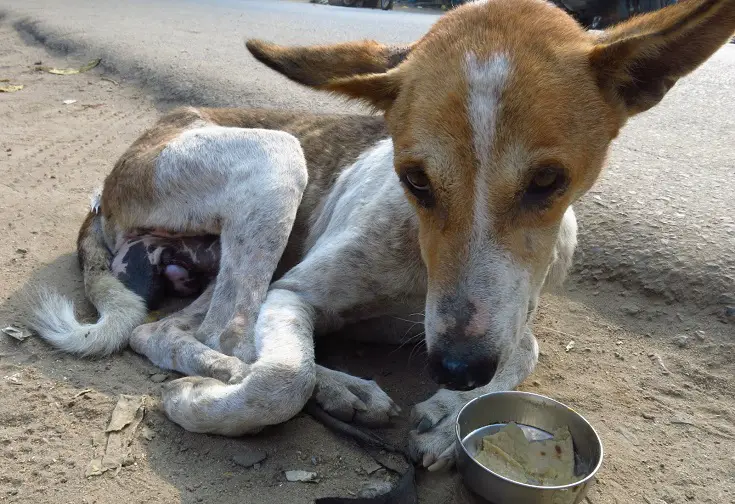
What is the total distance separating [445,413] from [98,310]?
6.01 feet

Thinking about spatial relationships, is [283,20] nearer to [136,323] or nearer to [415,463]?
[136,323]

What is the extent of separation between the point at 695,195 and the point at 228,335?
9.20 ft

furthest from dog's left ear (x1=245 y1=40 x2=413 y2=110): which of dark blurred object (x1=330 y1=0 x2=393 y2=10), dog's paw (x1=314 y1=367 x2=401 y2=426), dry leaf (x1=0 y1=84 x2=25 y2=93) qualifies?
dark blurred object (x1=330 y1=0 x2=393 y2=10)

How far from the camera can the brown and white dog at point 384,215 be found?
241 centimetres

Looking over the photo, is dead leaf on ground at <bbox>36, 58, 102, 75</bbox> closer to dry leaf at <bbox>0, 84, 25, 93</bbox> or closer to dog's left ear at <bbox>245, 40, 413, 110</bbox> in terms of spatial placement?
dry leaf at <bbox>0, 84, 25, 93</bbox>

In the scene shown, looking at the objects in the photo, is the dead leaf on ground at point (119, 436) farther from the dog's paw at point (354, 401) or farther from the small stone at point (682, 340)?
the small stone at point (682, 340)

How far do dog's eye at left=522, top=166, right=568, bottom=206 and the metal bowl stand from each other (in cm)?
74

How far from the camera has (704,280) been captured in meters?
3.73

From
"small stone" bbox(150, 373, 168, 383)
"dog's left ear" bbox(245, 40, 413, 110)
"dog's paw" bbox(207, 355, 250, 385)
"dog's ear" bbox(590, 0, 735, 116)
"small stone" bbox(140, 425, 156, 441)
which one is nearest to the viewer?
"dog's ear" bbox(590, 0, 735, 116)

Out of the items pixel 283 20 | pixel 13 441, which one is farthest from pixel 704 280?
pixel 283 20

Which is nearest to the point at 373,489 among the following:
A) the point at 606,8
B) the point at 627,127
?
the point at 627,127

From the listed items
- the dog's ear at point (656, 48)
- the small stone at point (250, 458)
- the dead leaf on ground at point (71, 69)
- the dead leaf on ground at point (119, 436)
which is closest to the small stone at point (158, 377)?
the dead leaf on ground at point (119, 436)

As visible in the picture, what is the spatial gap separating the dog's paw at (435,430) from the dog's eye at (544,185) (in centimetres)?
90

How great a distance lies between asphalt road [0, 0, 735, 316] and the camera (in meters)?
3.89
